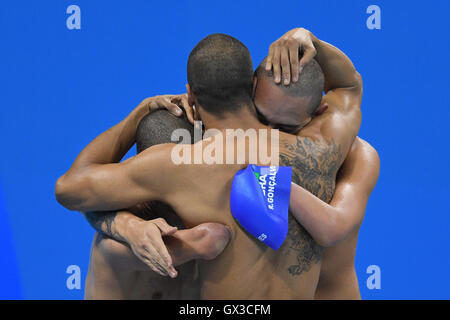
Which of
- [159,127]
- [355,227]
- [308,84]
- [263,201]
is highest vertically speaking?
[308,84]

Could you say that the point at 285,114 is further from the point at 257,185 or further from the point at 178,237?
the point at 178,237

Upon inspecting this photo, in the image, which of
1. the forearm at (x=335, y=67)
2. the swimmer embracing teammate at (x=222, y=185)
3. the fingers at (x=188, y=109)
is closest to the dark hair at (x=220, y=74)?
the swimmer embracing teammate at (x=222, y=185)

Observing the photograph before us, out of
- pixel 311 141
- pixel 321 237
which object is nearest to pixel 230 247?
pixel 321 237

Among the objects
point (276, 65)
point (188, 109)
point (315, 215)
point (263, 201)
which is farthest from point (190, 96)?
point (315, 215)

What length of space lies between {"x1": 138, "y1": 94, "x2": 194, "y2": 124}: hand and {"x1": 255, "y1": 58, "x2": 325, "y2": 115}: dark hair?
26 centimetres

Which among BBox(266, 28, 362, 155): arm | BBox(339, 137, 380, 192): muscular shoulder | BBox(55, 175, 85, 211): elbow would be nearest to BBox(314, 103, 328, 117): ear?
BBox(266, 28, 362, 155): arm

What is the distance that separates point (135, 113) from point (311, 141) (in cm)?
61

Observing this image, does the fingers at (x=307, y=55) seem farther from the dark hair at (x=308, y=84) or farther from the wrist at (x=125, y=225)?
the wrist at (x=125, y=225)

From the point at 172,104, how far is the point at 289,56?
1.39 feet

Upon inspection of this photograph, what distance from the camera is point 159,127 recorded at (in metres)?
2.04

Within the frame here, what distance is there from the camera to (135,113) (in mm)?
2158

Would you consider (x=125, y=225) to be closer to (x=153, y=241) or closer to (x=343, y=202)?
(x=153, y=241)

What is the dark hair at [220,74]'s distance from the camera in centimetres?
187

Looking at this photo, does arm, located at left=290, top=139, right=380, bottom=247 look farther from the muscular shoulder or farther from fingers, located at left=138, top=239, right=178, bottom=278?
fingers, located at left=138, top=239, right=178, bottom=278
